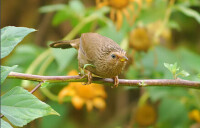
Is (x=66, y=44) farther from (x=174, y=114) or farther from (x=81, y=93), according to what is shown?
(x=174, y=114)

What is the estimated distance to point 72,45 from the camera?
4.61ft

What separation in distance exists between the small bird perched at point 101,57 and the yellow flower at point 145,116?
892mm

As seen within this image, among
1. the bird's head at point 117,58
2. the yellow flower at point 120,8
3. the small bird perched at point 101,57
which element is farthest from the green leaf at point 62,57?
the bird's head at point 117,58

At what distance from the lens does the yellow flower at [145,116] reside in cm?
203

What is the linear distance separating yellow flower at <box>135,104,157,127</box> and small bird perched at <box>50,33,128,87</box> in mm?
892

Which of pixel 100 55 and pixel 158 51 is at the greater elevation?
pixel 100 55

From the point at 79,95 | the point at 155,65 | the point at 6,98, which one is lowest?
the point at 79,95

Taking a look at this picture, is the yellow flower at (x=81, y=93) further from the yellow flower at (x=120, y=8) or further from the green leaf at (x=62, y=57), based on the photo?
the yellow flower at (x=120, y=8)

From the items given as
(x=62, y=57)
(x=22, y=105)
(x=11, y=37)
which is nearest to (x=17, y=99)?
(x=22, y=105)

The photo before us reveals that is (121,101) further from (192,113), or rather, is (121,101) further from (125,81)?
(125,81)

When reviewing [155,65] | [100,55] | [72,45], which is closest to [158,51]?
[155,65]

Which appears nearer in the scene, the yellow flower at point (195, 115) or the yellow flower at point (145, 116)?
the yellow flower at point (195, 115)

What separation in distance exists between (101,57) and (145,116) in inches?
39.4

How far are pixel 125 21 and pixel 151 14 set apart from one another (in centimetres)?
17
